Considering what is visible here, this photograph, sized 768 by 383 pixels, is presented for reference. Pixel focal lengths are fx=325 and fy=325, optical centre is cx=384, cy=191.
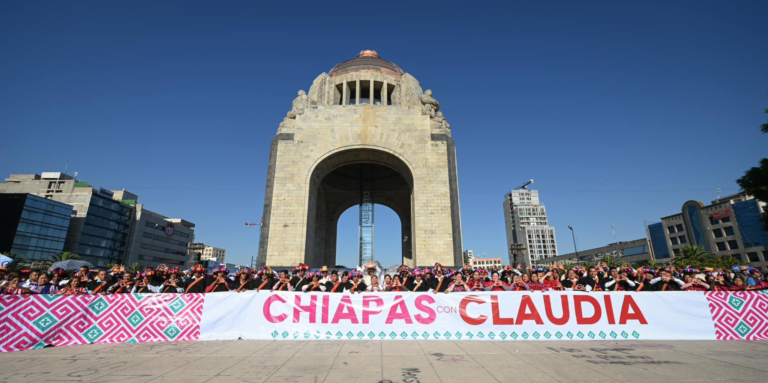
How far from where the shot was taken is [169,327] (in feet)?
25.1

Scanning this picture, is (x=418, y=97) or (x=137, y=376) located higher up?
(x=418, y=97)

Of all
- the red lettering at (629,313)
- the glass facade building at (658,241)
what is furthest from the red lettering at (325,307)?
the glass facade building at (658,241)

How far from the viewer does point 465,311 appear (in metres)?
7.73

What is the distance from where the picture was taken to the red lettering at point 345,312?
776cm

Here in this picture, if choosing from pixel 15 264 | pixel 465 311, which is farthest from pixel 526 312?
pixel 15 264

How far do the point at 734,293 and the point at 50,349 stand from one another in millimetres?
15463

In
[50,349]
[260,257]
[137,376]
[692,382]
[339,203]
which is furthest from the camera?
[339,203]

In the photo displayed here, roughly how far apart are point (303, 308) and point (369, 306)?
1588mm

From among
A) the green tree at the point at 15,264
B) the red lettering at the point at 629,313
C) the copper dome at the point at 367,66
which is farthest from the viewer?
the green tree at the point at 15,264

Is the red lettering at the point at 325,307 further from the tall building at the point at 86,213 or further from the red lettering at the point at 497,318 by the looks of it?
the tall building at the point at 86,213

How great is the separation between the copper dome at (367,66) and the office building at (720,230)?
56146mm

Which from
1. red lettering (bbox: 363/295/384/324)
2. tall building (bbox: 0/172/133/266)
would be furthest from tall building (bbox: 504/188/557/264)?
red lettering (bbox: 363/295/384/324)

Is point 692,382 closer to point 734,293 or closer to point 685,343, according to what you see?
point 685,343

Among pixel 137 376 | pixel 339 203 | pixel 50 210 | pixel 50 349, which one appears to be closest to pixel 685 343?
pixel 137 376
